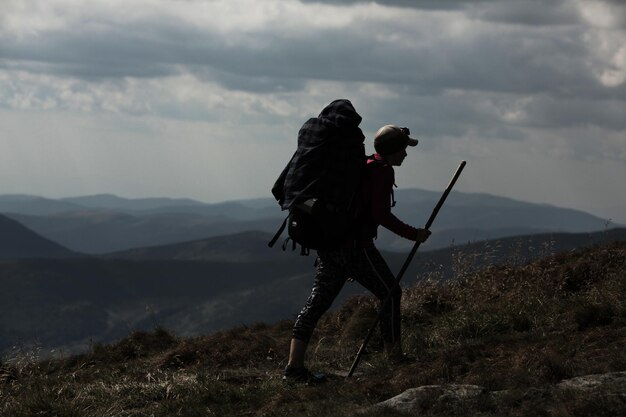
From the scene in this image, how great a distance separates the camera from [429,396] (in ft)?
22.4

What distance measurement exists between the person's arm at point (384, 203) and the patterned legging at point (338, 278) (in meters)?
0.39

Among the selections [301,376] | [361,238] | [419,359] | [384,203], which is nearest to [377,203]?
[384,203]

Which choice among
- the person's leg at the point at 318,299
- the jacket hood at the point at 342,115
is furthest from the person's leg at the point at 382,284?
the jacket hood at the point at 342,115

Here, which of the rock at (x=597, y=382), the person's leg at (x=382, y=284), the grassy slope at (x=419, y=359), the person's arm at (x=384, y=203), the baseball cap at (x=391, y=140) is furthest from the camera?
the person's leg at (x=382, y=284)

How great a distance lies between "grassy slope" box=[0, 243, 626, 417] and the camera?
7.17 m

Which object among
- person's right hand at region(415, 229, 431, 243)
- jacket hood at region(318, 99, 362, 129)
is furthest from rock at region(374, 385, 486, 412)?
jacket hood at region(318, 99, 362, 129)

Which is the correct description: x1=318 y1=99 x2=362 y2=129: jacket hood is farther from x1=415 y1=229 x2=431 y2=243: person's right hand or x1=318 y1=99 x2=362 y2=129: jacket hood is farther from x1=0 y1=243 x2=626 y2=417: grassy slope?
x1=0 y1=243 x2=626 y2=417: grassy slope

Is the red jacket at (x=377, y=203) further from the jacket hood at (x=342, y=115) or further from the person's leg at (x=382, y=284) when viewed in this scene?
the jacket hood at (x=342, y=115)

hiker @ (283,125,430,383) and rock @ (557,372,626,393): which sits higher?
hiker @ (283,125,430,383)

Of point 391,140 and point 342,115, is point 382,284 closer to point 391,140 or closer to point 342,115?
point 391,140

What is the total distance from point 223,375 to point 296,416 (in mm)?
2236

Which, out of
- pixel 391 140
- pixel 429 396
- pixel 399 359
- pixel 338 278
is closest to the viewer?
pixel 429 396

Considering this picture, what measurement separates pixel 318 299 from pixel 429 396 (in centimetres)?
200

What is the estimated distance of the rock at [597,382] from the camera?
6.50 meters
